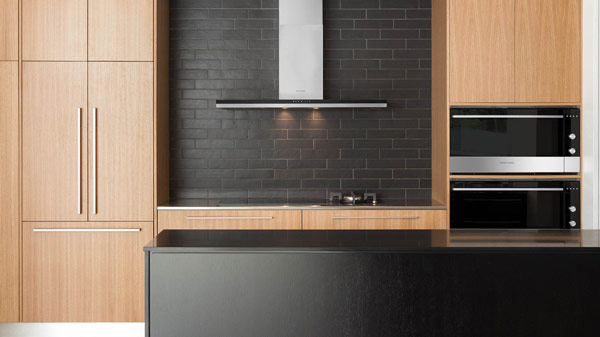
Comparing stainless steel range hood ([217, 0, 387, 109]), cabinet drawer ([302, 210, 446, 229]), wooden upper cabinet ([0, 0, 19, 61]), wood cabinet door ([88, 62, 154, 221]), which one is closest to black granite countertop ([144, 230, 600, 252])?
cabinet drawer ([302, 210, 446, 229])

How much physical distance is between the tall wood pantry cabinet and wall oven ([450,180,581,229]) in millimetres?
2278

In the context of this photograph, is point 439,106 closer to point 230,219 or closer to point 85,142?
point 230,219

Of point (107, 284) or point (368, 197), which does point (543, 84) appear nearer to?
point (368, 197)

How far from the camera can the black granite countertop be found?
6.06ft

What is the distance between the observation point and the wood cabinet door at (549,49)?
11.4 ft

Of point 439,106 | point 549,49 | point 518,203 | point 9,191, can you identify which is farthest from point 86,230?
point 549,49

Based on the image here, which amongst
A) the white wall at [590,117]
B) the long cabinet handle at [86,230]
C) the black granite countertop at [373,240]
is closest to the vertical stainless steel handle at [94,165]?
the long cabinet handle at [86,230]

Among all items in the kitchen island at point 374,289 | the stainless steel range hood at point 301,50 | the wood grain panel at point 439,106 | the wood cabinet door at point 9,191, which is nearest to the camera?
the kitchen island at point 374,289

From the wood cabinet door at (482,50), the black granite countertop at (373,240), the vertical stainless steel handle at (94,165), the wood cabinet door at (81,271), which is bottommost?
the wood cabinet door at (81,271)

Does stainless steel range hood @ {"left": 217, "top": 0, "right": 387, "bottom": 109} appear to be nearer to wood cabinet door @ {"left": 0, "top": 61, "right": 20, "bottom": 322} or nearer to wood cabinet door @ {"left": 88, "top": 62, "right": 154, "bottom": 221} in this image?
wood cabinet door @ {"left": 88, "top": 62, "right": 154, "bottom": 221}

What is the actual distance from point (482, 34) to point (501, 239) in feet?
6.58

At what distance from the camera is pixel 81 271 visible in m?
3.47

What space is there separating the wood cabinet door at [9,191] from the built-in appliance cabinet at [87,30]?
0.77 ft

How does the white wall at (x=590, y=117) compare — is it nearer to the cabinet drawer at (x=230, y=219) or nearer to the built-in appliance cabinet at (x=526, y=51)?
the built-in appliance cabinet at (x=526, y=51)
